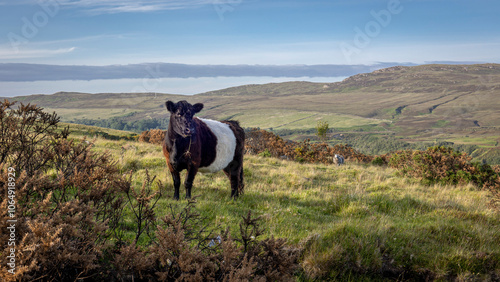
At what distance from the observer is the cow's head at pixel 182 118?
770 cm

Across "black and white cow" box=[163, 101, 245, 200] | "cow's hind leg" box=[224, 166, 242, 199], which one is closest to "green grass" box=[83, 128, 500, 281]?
"cow's hind leg" box=[224, 166, 242, 199]

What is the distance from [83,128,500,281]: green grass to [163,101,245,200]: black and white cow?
67 centimetres

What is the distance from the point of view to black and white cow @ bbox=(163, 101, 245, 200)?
7.89m

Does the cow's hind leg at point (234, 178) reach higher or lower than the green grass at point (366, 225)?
higher

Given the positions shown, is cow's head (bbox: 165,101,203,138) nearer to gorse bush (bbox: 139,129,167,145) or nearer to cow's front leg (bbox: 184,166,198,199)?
cow's front leg (bbox: 184,166,198,199)

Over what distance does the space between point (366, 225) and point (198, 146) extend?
472 centimetres

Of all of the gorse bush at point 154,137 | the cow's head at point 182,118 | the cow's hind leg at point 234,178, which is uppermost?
the cow's head at point 182,118

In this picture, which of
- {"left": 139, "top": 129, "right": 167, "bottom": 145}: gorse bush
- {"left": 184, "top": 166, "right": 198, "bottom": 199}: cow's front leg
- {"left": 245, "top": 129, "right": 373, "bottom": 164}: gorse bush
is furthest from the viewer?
{"left": 139, "top": 129, "right": 167, "bottom": 145}: gorse bush

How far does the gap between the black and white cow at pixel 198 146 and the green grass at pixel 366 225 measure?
26.3 inches

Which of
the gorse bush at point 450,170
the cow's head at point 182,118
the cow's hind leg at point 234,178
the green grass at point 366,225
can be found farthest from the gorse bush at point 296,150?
the cow's head at point 182,118

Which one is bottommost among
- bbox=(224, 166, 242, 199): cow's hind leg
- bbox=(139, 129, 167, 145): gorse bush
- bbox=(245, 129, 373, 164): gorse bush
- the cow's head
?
bbox=(245, 129, 373, 164): gorse bush

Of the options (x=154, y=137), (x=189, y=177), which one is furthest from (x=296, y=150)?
(x=189, y=177)

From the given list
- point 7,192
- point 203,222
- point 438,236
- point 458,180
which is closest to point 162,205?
point 203,222

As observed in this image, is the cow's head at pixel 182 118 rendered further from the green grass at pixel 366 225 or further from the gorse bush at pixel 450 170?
the gorse bush at pixel 450 170
